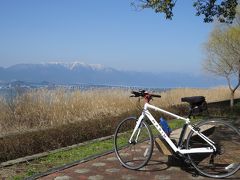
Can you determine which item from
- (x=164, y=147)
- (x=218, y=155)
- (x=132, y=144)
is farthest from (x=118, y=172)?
(x=218, y=155)

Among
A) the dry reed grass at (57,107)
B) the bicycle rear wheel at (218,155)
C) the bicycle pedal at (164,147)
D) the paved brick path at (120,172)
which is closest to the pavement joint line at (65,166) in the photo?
the paved brick path at (120,172)

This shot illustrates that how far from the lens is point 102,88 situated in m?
17.3

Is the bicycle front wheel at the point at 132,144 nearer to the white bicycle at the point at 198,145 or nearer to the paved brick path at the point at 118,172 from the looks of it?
the white bicycle at the point at 198,145

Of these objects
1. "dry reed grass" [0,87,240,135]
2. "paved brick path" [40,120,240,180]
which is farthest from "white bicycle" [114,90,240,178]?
"dry reed grass" [0,87,240,135]

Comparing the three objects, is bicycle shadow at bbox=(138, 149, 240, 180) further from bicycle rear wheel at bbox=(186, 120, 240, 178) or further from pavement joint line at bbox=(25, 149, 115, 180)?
pavement joint line at bbox=(25, 149, 115, 180)

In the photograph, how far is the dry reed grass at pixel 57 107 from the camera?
11422mm

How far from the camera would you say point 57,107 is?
12750 mm

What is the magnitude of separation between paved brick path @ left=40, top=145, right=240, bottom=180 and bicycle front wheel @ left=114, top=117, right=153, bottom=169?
15cm

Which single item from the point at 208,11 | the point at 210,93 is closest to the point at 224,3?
the point at 208,11

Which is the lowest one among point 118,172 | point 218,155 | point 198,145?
point 118,172

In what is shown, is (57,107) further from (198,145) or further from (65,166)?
(198,145)

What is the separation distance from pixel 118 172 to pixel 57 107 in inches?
251

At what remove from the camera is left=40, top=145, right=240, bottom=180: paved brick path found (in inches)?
252

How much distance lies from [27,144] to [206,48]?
20.5 meters
